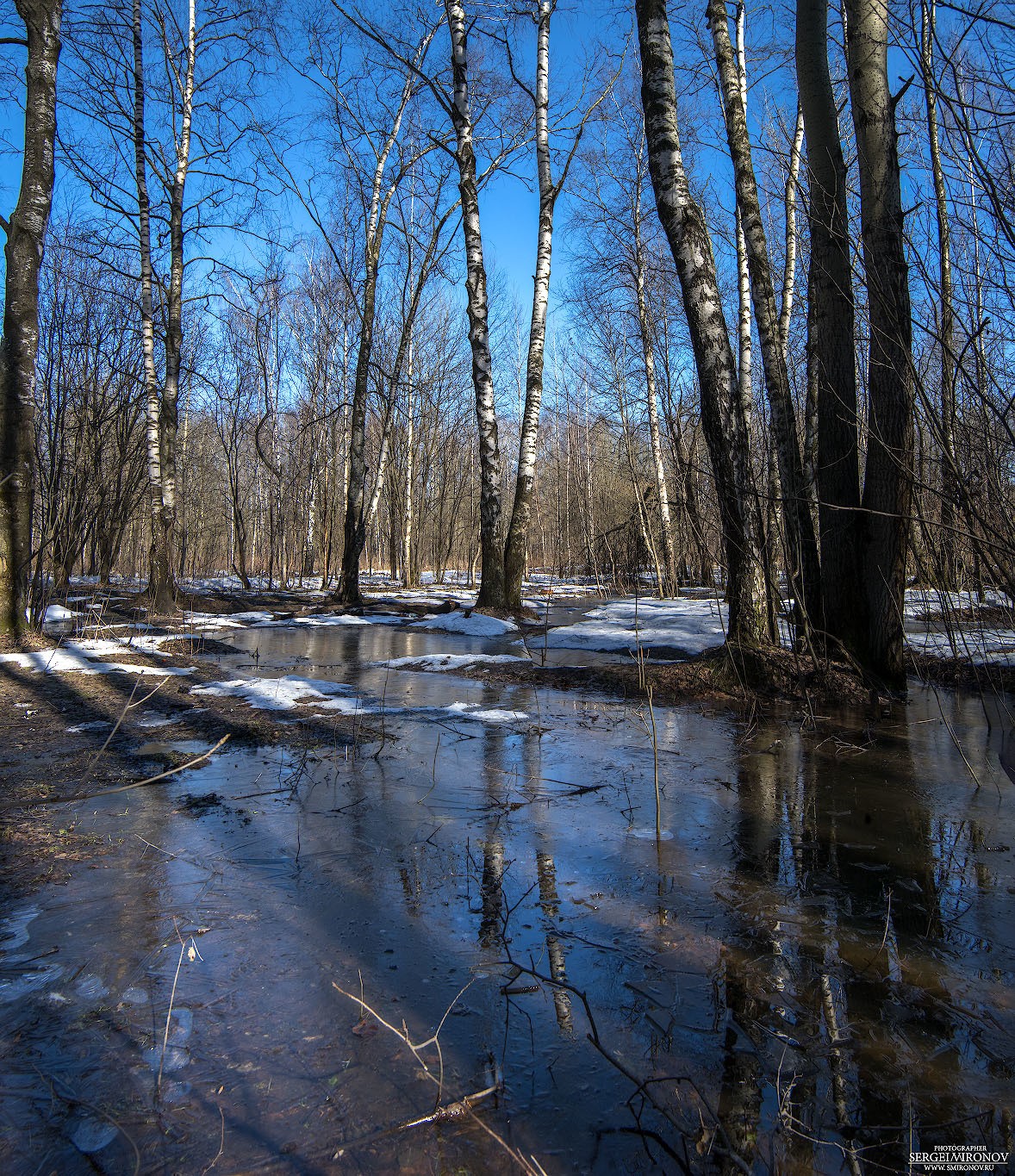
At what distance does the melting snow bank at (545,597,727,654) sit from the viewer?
7.67 metres

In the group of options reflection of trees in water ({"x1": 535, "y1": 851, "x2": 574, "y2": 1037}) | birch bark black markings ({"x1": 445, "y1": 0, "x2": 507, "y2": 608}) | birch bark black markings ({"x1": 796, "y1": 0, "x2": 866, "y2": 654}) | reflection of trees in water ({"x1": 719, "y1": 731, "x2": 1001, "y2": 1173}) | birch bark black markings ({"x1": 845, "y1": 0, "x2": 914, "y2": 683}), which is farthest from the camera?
birch bark black markings ({"x1": 445, "y1": 0, "x2": 507, "y2": 608})

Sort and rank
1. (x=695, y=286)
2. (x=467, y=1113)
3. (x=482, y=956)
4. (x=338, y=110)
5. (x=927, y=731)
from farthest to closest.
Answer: (x=338, y=110), (x=695, y=286), (x=927, y=731), (x=482, y=956), (x=467, y=1113)

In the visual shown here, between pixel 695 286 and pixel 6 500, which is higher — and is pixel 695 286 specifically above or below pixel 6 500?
above

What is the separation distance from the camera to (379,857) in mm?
2498

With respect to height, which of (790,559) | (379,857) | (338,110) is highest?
(338,110)

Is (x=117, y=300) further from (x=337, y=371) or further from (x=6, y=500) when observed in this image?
(x=337, y=371)

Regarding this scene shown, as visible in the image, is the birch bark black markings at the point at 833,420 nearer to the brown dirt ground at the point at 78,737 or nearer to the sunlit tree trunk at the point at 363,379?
the brown dirt ground at the point at 78,737

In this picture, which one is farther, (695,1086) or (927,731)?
(927,731)

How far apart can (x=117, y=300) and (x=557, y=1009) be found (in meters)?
12.8

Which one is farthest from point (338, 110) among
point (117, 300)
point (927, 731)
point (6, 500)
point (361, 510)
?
point (927, 731)

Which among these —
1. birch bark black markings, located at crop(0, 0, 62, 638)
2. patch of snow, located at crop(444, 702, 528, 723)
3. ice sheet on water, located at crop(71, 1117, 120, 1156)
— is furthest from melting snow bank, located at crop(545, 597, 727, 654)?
ice sheet on water, located at crop(71, 1117, 120, 1156)

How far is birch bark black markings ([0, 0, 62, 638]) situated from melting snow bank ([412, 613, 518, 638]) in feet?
16.3

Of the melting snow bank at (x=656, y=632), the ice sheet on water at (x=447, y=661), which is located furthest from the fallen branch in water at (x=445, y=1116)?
the melting snow bank at (x=656, y=632)

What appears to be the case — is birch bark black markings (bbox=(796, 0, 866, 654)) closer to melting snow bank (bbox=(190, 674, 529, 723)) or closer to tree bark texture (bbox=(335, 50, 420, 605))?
melting snow bank (bbox=(190, 674, 529, 723))
